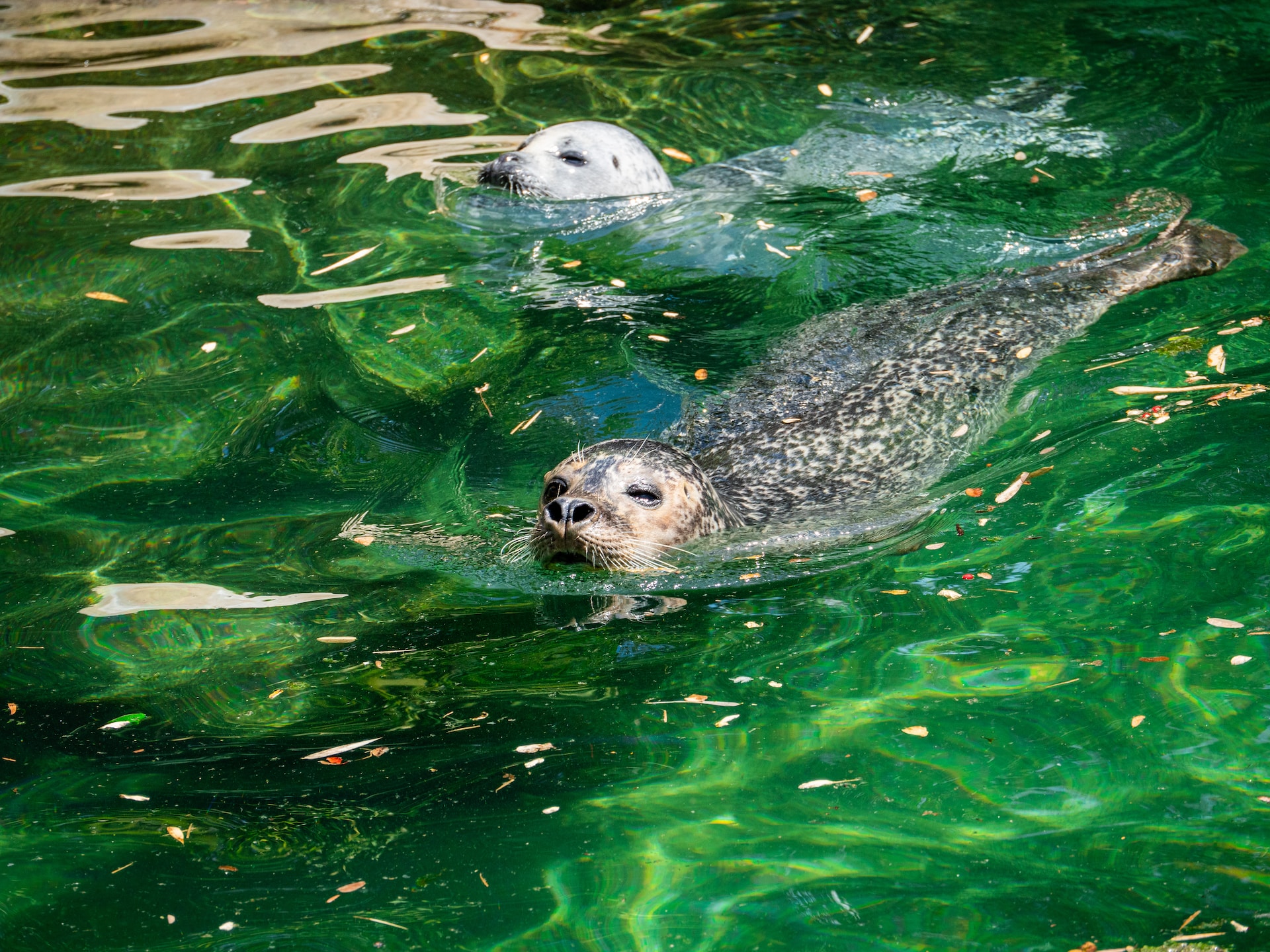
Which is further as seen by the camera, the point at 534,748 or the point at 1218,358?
the point at 1218,358

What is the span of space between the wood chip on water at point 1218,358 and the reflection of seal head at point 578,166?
4.45 meters

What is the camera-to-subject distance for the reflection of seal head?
31.4 feet

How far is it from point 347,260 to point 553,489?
349 centimetres

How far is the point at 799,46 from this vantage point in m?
12.5

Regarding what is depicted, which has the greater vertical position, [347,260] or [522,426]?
[347,260]

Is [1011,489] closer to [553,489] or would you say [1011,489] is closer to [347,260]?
[553,489]

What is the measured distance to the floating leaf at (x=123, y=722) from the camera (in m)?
4.58

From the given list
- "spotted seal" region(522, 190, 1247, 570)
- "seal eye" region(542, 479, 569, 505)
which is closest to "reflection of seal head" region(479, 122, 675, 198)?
"spotted seal" region(522, 190, 1247, 570)

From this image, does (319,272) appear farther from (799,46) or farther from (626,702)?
(799,46)

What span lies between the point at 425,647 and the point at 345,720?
1.93 ft

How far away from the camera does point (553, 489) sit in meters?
6.26

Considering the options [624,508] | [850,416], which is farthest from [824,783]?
[850,416]

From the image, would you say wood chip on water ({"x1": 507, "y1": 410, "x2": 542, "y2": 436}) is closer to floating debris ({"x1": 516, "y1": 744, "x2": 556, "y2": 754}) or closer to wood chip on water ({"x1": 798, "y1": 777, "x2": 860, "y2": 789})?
floating debris ({"x1": 516, "y1": 744, "x2": 556, "y2": 754})

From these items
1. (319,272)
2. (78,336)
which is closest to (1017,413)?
(319,272)
